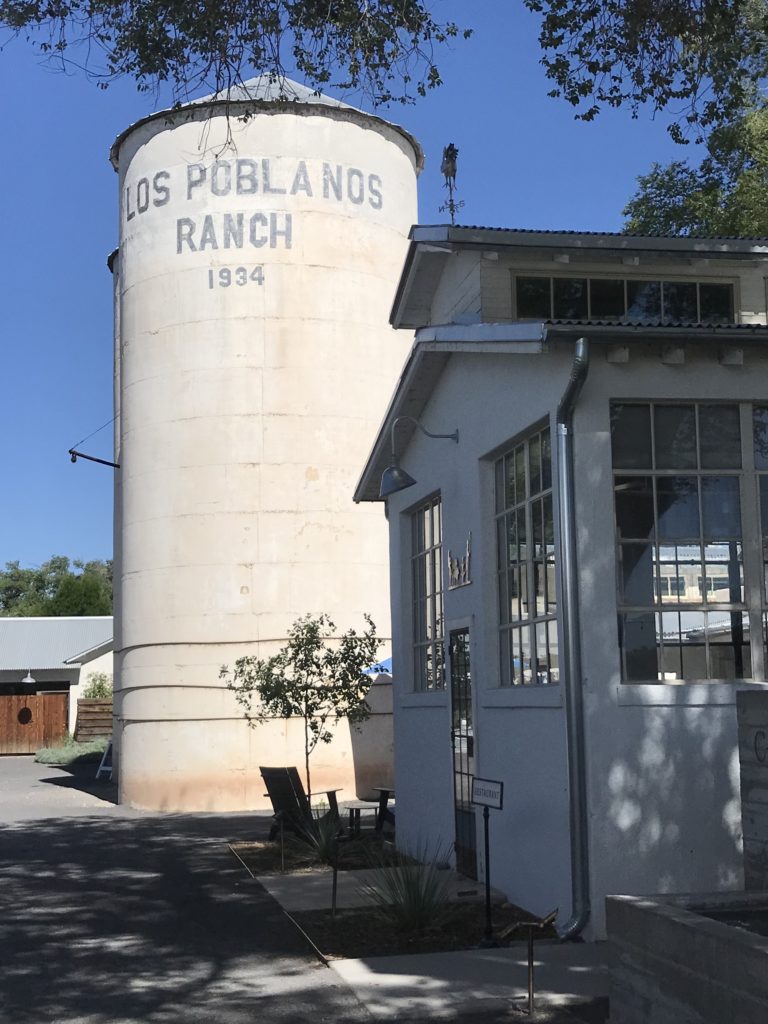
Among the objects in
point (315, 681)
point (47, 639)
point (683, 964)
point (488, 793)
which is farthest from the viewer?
point (47, 639)

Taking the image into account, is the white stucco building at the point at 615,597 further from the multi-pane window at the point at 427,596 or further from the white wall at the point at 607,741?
the multi-pane window at the point at 427,596

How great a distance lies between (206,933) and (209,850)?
234 inches

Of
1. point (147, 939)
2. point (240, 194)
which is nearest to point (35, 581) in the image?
point (240, 194)

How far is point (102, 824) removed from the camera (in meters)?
19.9

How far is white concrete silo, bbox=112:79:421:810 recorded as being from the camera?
22.1 m

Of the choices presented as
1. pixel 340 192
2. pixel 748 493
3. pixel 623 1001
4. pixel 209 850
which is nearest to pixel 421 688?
pixel 209 850

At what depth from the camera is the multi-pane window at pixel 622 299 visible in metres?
13.7

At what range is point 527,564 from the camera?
11.3m

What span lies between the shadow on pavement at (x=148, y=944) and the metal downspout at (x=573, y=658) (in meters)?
1.90

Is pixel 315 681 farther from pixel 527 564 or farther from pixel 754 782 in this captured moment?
pixel 754 782

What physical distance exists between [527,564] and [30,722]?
33.8 meters

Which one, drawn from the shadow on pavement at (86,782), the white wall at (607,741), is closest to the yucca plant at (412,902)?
the white wall at (607,741)

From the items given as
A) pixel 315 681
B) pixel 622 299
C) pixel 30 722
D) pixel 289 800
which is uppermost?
pixel 622 299

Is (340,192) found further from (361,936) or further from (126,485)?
(361,936)
